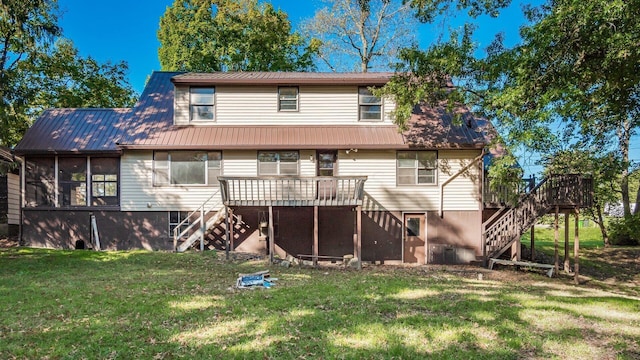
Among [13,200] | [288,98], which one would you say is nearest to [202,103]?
[288,98]

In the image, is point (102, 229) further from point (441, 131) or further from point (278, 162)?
point (441, 131)

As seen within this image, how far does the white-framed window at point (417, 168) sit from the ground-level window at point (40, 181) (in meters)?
13.2

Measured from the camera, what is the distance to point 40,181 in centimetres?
1434

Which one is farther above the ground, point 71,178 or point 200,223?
point 71,178

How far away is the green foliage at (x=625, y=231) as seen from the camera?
15.7 m

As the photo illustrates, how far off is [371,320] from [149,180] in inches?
433

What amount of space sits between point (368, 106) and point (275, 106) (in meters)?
3.64

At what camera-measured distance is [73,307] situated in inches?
263

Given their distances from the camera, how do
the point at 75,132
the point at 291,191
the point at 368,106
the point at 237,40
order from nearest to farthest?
the point at 291,191 → the point at 368,106 → the point at 75,132 → the point at 237,40

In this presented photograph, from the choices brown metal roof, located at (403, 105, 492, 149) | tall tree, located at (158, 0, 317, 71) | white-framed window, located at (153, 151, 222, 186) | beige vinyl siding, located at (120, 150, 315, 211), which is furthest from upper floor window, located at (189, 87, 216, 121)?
tall tree, located at (158, 0, 317, 71)

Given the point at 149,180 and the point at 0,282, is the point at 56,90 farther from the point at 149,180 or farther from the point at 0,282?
the point at 0,282

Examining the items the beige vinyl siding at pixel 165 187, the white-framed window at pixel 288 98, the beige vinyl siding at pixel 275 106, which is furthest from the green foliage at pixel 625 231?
the white-framed window at pixel 288 98

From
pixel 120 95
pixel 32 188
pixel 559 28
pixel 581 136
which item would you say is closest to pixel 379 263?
pixel 559 28

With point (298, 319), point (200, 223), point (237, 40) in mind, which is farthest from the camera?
point (237, 40)
